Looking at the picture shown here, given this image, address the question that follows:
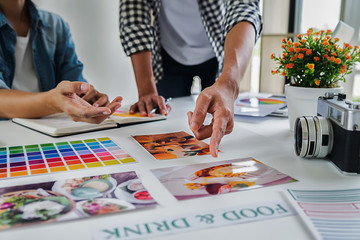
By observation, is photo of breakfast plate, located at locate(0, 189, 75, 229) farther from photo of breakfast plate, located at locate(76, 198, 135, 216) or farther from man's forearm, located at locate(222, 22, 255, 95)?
man's forearm, located at locate(222, 22, 255, 95)

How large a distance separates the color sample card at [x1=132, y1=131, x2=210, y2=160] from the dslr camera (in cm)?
20

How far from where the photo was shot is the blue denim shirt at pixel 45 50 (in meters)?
1.33

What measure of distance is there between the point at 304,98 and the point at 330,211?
43cm

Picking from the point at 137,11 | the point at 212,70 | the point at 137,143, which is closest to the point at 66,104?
the point at 137,143

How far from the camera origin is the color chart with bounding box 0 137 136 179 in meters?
0.63

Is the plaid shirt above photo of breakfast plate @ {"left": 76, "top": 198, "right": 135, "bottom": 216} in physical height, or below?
above

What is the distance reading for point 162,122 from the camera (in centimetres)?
101

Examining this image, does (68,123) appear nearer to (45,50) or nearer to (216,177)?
(216,177)

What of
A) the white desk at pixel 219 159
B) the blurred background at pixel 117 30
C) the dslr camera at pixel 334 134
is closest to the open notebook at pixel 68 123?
the white desk at pixel 219 159

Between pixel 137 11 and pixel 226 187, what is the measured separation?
3.07 ft

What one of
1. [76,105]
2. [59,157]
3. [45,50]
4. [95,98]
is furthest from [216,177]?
[45,50]

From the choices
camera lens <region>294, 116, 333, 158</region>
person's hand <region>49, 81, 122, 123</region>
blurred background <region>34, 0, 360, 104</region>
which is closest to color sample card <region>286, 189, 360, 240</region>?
camera lens <region>294, 116, 333, 158</region>

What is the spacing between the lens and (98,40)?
2.24 m

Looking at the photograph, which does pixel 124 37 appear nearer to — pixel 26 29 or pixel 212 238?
pixel 26 29
